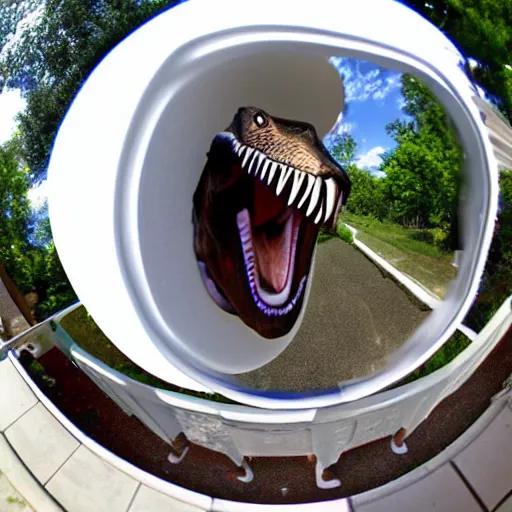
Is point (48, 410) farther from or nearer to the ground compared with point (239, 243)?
nearer to the ground

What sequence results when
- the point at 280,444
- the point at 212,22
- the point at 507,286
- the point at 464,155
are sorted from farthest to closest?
the point at 280,444, the point at 507,286, the point at 464,155, the point at 212,22

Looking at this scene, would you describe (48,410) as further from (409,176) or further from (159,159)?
(409,176)

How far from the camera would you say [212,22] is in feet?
3.53

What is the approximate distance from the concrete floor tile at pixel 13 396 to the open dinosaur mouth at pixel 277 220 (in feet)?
3.96

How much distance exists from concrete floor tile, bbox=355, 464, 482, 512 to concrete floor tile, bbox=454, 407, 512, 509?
0.15ft

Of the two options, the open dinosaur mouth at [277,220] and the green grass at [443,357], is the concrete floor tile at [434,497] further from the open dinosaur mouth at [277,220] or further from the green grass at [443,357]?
the open dinosaur mouth at [277,220]

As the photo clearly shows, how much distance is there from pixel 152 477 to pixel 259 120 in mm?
1573

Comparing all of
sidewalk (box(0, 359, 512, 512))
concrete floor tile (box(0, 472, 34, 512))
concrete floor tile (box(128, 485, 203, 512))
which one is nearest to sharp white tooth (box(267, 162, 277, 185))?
sidewalk (box(0, 359, 512, 512))

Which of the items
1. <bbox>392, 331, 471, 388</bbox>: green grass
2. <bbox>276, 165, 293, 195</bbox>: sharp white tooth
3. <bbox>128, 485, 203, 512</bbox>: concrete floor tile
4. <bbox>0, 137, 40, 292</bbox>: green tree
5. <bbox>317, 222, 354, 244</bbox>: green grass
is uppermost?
<bbox>0, 137, 40, 292</bbox>: green tree

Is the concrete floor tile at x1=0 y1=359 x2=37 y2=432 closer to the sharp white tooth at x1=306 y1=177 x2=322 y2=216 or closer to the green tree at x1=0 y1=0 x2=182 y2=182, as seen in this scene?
the green tree at x1=0 y1=0 x2=182 y2=182

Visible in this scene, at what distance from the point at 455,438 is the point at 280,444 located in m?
0.72

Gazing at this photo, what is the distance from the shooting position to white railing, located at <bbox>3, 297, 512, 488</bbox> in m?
1.59

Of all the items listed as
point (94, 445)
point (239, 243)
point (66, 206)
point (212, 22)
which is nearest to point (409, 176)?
point (239, 243)

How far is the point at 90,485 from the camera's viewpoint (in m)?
2.33
